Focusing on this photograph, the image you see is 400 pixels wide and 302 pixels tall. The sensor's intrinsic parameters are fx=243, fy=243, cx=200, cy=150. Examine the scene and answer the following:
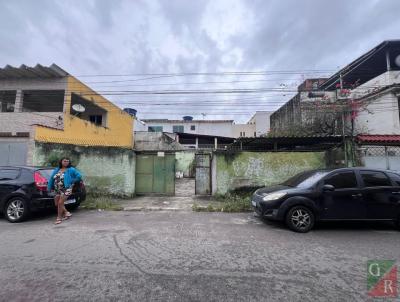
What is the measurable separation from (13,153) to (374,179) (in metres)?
13.1

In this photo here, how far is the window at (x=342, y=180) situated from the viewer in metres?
5.86

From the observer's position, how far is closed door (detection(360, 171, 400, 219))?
226 inches

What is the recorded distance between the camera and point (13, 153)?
10.5 metres

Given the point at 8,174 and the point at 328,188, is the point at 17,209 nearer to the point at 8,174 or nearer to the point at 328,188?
the point at 8,174

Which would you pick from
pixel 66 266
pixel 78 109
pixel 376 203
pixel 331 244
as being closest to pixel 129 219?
pixel 66 266

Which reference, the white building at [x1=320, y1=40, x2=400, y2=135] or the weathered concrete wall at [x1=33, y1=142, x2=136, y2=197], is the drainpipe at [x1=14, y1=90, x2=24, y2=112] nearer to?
the weathered concrete wall at [x1=33, y1=142, x2=136, y2=197]

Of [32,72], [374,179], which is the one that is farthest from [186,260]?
[32,72]

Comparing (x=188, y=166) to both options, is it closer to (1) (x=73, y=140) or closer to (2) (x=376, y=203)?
(1) (x=73, y=140)

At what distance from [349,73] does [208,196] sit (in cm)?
1873

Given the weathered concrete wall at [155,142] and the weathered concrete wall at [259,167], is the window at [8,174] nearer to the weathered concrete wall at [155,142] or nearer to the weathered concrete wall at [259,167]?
the weathered concrete wall at [259,167]

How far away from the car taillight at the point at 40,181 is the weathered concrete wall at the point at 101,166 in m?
3.55

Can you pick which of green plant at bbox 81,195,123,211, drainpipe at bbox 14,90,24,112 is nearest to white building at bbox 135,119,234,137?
drainpipe at bbox 14,90,24,112

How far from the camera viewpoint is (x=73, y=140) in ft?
45.2

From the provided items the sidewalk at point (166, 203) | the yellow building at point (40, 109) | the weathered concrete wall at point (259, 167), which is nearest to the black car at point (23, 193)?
the sidewalk at point (166, 203)
